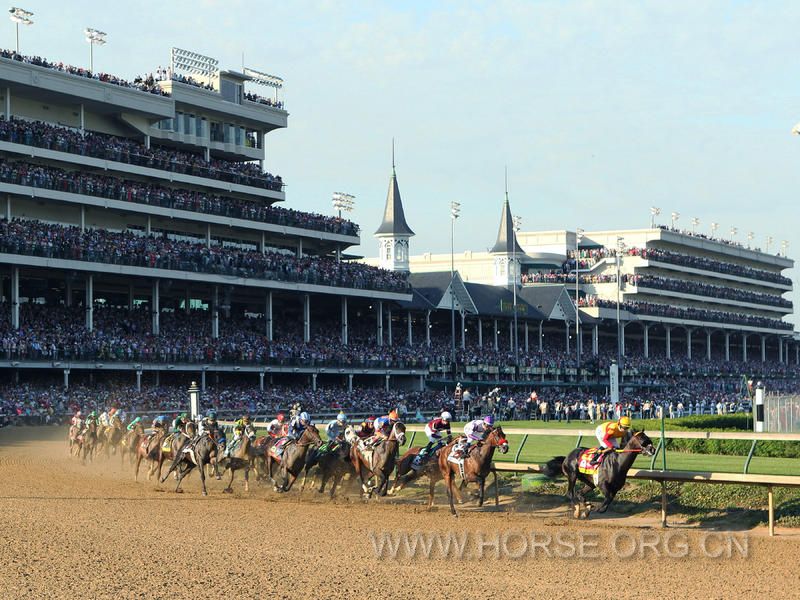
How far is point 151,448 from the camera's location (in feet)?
79.6

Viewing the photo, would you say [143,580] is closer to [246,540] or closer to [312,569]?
[312,569]

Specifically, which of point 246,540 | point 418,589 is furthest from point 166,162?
point 418,589

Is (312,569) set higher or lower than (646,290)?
lower

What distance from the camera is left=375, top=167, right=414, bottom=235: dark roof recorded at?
68.9 metres

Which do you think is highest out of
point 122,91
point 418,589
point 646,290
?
point 122,91

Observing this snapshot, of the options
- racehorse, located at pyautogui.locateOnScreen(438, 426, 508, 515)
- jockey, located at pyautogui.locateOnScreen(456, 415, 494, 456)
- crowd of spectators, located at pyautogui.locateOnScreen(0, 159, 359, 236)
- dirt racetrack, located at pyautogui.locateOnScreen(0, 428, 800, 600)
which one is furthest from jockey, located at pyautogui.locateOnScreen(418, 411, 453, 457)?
crowd of spectators, located at pyautogui.locateOnScreen(0, 159, 359, 236)

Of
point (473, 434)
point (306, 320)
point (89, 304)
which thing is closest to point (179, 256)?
point (89, 304)

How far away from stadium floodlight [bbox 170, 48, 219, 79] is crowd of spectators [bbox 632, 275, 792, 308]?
3950cm

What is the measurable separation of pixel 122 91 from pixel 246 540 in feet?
128

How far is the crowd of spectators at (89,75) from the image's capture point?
155 feet

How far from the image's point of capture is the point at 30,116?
49.2 m

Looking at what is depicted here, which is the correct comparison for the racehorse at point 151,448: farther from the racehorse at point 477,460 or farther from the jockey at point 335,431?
the racehorse at point 477,460

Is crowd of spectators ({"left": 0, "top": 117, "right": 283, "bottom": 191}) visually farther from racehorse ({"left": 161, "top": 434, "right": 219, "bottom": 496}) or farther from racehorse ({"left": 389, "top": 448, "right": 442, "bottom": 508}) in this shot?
racehorse ({"left": 389, "top": 448, "right": 442, "bottom": 508})

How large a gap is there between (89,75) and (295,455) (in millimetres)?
33719
